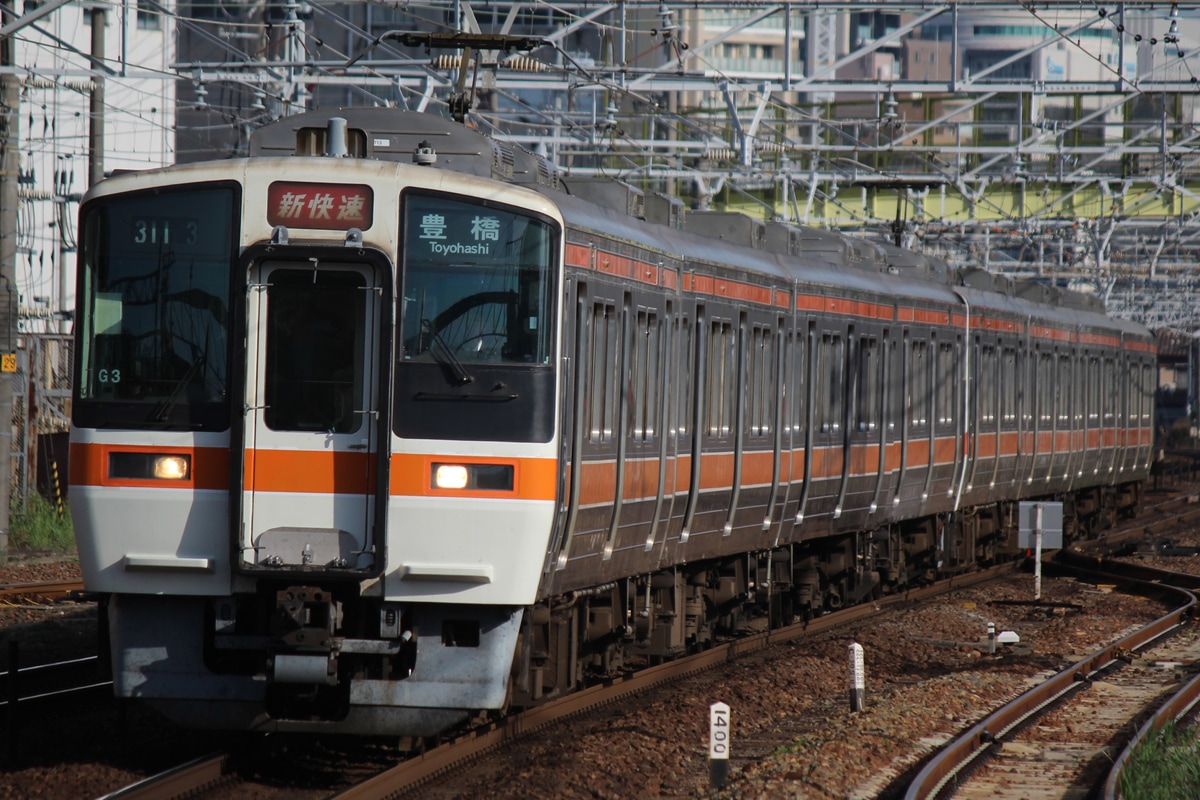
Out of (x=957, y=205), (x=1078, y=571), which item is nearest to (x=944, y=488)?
(x=1078, y=571)

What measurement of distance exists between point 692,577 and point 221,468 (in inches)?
199

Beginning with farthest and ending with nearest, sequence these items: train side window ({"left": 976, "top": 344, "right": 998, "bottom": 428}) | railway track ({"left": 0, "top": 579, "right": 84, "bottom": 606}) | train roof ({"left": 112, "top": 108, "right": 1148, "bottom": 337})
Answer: train side window ({"left": 976, "top": 344, "right": 998, "bottom": 428}) → railway track ({"left": 0, "top": 579, "right": 84, "bottom": 606}) → train roof ({"left": 112, "top": 108, "right": 1148, "bottom": 337})

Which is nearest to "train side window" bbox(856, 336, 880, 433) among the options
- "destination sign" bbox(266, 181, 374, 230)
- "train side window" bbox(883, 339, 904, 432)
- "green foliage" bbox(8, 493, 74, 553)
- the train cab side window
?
A: "train side window" bbox(883, 339, 904, 432)

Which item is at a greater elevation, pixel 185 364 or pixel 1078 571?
pixel 185 364

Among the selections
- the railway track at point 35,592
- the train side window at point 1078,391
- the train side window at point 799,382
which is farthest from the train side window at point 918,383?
the railway track at point 35,592

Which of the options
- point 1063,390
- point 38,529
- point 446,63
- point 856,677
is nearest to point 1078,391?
point 1063,390

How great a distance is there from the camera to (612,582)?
33.8 feet

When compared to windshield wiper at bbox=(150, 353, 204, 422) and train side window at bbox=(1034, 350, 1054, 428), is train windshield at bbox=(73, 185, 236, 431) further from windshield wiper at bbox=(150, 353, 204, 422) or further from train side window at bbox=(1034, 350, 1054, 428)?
train side window at bbox=(1034, 350, 1054, 428)

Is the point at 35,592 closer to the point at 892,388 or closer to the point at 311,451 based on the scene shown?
the point at 892,388

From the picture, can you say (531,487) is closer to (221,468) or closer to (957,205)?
(221,468)

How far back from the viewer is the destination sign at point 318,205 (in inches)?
314

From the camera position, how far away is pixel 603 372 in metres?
9.51

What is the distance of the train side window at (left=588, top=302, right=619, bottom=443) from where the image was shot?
30.6ft

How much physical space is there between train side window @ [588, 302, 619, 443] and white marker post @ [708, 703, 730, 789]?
180cm
